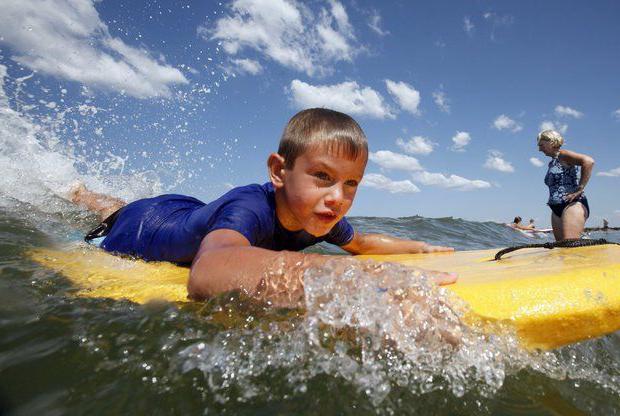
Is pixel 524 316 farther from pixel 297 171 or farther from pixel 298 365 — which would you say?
pixel 297 171

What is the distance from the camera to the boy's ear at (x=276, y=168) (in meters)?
2.16

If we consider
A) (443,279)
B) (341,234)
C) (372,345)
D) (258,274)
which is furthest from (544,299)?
(341,234)

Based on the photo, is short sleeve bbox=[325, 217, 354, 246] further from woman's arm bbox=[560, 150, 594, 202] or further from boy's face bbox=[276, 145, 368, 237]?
woman's arm bbox=[560, 150, 594, 202]

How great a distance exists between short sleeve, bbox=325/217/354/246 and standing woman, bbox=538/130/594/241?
3.67 m

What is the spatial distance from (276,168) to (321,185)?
35 cm

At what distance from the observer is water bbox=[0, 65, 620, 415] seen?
3.32ft

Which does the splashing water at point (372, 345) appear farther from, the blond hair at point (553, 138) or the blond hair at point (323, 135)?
the blond hair at point (553, 138)

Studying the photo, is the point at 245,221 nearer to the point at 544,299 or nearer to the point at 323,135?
the point at 323,135

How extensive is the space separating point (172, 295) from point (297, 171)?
0.83 metres

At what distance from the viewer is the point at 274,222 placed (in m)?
2.26

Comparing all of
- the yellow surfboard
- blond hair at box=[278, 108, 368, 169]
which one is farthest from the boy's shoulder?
the yellow surfboard

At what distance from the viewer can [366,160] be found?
2.07 metres

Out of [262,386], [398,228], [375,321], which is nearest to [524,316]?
[375,321]

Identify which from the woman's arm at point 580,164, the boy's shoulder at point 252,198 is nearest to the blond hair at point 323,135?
the boy's shoulder at point 252,198
